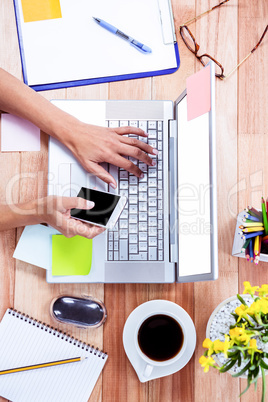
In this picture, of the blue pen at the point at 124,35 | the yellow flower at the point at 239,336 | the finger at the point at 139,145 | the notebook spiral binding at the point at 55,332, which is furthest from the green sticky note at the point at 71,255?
the blue pen at the point at 124,35

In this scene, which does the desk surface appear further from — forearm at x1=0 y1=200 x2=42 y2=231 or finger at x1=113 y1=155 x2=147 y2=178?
finger at x1=113 y1=155 x2=147 y2=178

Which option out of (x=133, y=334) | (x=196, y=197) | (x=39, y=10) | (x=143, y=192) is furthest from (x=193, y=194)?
(x=39, y=10)

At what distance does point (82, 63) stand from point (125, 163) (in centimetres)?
28

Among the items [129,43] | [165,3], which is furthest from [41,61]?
[165,3]

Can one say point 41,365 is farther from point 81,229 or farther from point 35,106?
point 35,106

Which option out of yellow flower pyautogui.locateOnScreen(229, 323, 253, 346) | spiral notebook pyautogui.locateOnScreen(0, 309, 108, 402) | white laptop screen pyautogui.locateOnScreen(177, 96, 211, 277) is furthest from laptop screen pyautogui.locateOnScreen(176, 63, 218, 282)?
spiral notebook pyautogui.locateOnScreen(0, 309, 108, 402)

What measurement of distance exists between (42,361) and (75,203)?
388 mm

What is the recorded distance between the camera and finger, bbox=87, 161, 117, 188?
2.44 feet

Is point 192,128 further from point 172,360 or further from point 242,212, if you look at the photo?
point 172,360

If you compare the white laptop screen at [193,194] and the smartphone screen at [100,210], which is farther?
the smartphone screen at [100,210]

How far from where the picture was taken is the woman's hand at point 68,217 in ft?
2.32

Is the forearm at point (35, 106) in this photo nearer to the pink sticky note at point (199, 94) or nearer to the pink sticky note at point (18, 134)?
the pink sticky note at point (18, 134)

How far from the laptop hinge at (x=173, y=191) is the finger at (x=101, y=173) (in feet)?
0.43

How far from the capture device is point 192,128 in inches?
25.9
